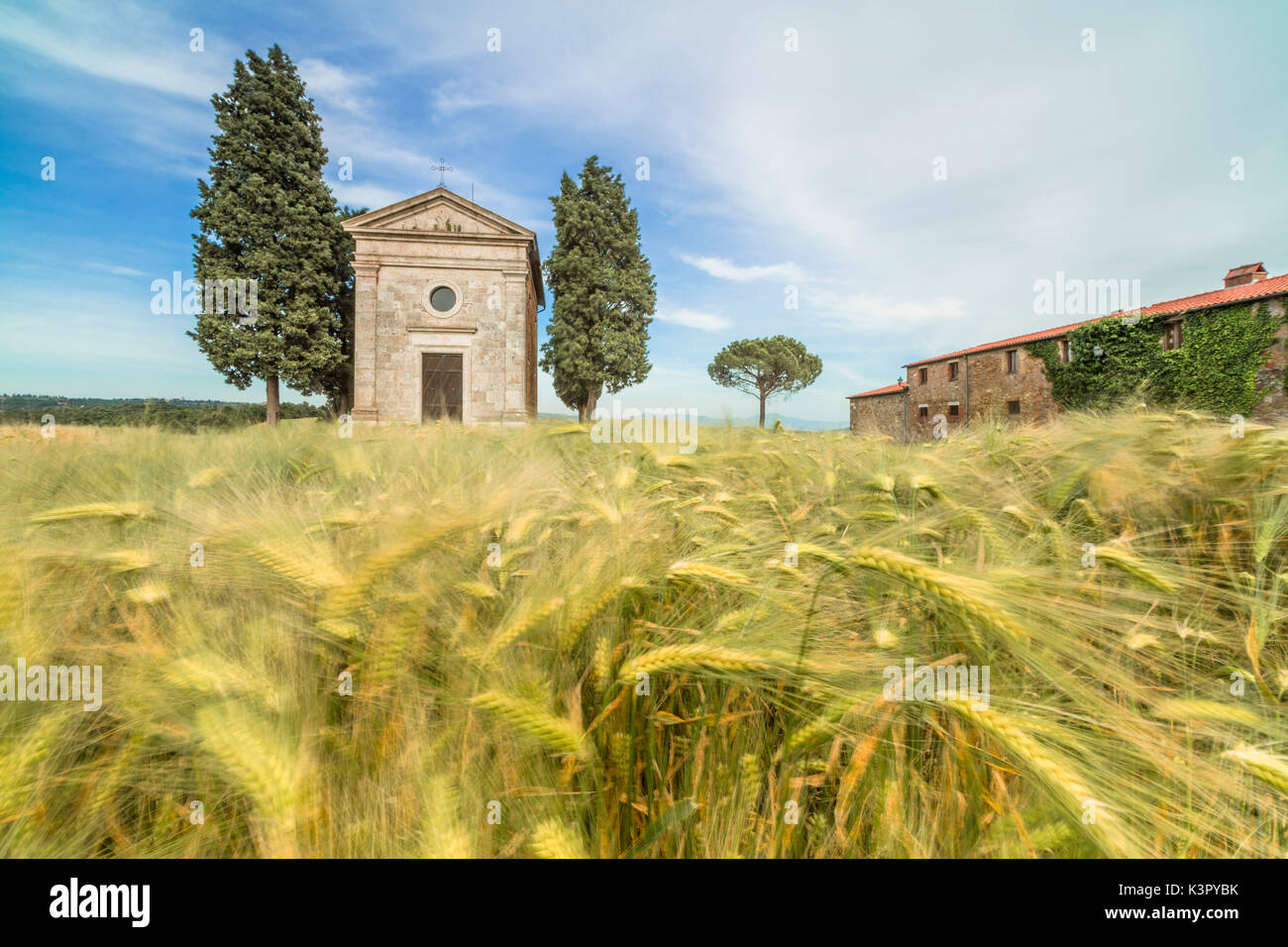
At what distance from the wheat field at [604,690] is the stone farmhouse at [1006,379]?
16.4 meters

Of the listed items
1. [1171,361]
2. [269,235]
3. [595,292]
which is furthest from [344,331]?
[1171,361]

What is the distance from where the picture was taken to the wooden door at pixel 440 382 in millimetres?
21594

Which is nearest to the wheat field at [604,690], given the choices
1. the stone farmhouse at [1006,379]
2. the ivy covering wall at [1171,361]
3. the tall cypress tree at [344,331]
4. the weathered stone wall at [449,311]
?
the stone farmhouse at [1006,379]

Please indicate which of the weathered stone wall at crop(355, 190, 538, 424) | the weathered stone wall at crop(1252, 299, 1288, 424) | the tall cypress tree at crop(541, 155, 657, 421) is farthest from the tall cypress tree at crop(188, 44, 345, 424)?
the weathered stone wall at crop(1252, 299, 1288, 424)

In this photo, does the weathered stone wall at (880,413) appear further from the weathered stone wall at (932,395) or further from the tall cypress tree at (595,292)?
the tall cypress tree at (595,292)

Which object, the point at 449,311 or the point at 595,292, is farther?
the point at 595,292

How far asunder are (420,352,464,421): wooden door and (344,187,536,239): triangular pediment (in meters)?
5.29

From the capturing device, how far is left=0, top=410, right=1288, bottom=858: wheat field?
2.75 feet

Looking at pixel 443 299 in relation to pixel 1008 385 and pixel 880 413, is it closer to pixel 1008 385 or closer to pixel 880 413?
pixel 1008 385

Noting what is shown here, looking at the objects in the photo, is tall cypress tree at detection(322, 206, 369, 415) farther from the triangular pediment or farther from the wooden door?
the wooden door

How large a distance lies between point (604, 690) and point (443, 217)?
81.7 feet

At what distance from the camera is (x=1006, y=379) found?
→ 94.8ft
